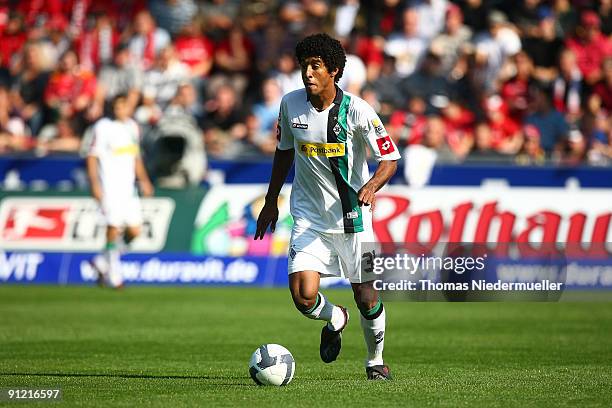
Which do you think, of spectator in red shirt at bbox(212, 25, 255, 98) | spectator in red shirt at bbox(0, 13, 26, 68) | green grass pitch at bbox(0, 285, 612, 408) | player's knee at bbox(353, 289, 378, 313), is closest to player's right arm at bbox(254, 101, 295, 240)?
player's knee at bbox(353, 289, 378, 313)

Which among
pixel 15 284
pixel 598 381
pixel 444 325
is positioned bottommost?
pixel 15 284

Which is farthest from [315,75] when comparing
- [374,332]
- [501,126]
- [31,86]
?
[31,86]

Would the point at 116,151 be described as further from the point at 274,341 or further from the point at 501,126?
the point at 274,341

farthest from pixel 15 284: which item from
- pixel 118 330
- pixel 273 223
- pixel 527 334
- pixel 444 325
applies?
pixel 273 223

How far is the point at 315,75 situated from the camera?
9.18 m

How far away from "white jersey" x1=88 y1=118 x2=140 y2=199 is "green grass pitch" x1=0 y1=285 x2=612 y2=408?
1864 millimetres

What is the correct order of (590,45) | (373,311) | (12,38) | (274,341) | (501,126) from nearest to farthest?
(373,311), (274,341), (501,126), (590,45), (12,38)

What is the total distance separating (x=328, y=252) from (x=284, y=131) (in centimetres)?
102

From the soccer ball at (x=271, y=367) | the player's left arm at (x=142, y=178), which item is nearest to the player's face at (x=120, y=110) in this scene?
the player's left arm at (x=142, y=178)

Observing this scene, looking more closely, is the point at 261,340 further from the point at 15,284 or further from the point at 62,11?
the point at 62,11

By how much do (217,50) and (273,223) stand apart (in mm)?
15242

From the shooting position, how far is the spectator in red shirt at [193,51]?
79.2 ft

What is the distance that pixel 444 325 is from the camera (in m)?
15.0

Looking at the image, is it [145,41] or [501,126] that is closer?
[501,126]
